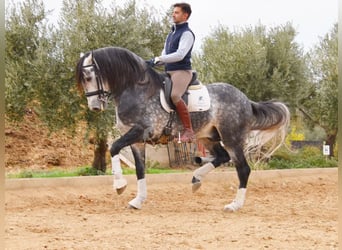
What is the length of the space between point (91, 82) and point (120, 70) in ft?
1.37

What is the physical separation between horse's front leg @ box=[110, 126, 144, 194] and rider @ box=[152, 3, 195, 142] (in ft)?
1.96

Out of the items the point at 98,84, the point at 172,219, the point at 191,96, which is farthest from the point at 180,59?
the point at 172,219

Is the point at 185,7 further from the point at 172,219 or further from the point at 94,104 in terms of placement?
the point at 172,219

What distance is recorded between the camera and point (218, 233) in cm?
463

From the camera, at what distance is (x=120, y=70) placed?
6309 mm

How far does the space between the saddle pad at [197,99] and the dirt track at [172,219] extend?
1365mm

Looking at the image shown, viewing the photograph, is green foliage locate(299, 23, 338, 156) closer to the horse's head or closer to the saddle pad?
the saddle pad

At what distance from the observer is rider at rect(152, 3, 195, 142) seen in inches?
248

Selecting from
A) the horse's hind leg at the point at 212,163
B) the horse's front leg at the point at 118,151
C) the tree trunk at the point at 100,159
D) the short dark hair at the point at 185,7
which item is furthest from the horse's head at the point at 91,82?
the tree trunk at the point at 100,159

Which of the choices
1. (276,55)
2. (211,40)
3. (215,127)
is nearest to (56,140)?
(211,40)

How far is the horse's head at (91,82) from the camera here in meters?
6.08

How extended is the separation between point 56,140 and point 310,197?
10.3 m

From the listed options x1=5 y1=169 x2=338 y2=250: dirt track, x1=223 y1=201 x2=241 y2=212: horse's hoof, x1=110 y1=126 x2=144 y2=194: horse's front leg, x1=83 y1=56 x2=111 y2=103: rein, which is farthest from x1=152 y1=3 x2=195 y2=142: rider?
x1=5 y1=169 x2=338 y2=250: dirt track

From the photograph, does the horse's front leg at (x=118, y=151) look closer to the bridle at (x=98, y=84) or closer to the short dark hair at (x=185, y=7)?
the bridle at (x=98, y=84)
